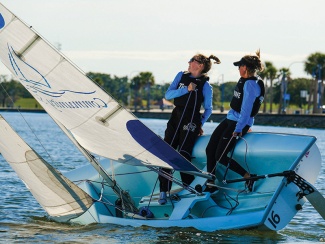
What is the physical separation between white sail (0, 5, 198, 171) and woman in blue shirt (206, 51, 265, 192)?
867 mm

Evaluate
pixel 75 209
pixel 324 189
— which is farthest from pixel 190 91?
pixel 324 189

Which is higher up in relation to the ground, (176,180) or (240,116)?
(240,116)

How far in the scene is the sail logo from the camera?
9.40 meters

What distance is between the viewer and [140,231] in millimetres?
10227

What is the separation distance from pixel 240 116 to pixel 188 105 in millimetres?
655

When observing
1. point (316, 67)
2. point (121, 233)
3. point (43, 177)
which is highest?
point (316, 67)

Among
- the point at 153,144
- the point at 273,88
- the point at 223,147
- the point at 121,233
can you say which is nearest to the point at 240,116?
the point at 223,147

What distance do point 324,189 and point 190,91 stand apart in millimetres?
6625

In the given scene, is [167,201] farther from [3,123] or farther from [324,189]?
[324,189]

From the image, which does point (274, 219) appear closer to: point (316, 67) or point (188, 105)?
point (188, 105)

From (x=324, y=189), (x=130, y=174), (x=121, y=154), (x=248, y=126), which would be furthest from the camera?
(x=324, y=189)

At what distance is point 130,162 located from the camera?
377 inches

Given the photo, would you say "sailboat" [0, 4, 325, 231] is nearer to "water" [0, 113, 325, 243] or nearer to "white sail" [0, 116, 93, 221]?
"white sail" [0, 116, 93, 221]

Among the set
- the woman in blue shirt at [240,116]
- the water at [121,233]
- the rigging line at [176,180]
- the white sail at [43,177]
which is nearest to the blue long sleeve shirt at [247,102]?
the woman in blue shirt at [240,116]
